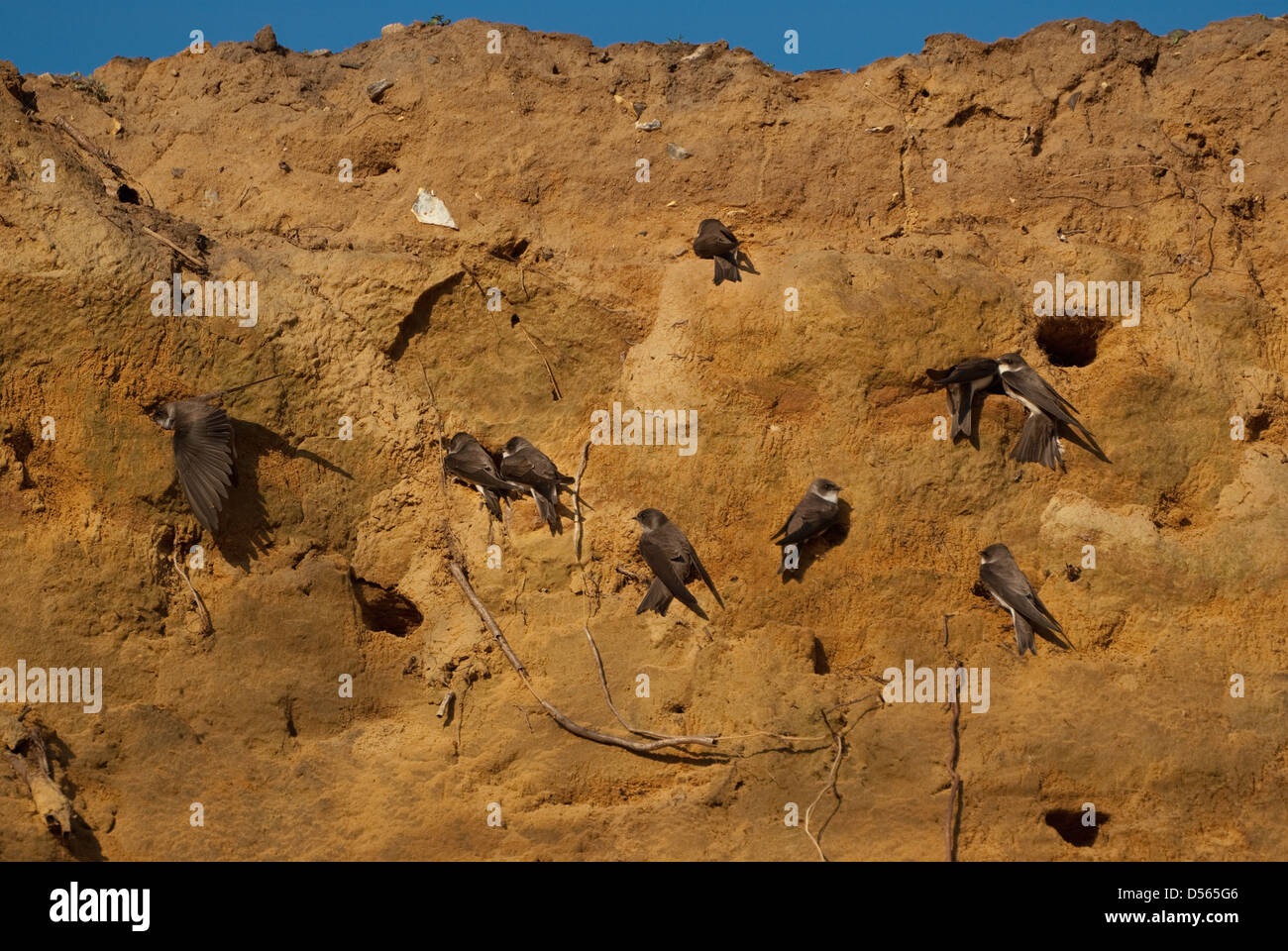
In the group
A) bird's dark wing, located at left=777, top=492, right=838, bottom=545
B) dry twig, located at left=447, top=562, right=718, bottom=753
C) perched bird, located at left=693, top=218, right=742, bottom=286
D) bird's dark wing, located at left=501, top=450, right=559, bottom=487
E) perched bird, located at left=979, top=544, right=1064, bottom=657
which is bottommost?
dry twig, located at left=447, top=562, right=718, bottom=753

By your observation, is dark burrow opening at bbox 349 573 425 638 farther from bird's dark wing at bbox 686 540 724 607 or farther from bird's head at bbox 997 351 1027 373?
bird's head at bbox 997 351 1027 373

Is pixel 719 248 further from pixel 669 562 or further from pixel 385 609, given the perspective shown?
pixel 385 609

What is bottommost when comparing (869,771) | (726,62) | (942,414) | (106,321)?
(869,771)

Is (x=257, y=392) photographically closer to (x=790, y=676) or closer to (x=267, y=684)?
(x=267, y=684)

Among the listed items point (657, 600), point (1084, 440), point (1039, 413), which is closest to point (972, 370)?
point (1039, 413)

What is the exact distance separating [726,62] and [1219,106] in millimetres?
2877

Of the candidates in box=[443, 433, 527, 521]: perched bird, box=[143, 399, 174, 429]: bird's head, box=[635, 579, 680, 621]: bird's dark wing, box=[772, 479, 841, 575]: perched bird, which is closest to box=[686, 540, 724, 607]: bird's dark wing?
box=[635, 579, 680, 621]: bird's dark wing

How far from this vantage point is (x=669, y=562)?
5430mm

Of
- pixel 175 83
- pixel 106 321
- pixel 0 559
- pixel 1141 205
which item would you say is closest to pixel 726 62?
pixel 1141 205

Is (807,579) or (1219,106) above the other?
(1219,106)

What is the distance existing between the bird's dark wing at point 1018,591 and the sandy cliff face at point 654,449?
14 cm

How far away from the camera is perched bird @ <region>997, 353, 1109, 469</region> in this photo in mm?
5680

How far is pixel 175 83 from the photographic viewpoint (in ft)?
23.4

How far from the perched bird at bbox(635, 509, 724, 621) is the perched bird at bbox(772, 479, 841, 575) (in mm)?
418
